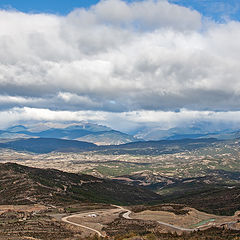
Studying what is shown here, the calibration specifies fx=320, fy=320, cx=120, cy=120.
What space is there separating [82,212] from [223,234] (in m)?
97.7

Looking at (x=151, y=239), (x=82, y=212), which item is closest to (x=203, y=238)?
(x=151, y=239)

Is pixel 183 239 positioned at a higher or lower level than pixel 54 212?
higher

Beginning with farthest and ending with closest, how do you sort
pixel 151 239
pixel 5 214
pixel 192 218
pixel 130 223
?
pixel 5 214, pixel 192 218, pixel 130 223, pixel 151 239

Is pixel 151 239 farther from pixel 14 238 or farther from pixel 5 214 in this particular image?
pixel 5 214

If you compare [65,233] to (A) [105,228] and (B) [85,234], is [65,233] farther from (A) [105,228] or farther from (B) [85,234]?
(A) [105,228]

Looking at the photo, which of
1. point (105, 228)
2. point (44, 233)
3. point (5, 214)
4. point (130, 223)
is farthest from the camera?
point (5, 214)

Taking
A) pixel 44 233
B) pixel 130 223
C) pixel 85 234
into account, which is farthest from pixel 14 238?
pixel 130 223

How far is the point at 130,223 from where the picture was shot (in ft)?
477

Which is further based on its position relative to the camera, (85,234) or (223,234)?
(85,234)

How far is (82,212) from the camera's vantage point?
18612cm

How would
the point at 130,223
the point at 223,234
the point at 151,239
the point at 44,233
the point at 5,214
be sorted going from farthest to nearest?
the point at 5,214, the point at 130,223, the point at 44,233, the point at 223,234, the point at 151,239

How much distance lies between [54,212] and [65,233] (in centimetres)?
6627

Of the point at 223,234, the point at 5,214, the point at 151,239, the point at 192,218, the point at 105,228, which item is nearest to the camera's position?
the point at 151,239

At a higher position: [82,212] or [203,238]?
[203,238]
